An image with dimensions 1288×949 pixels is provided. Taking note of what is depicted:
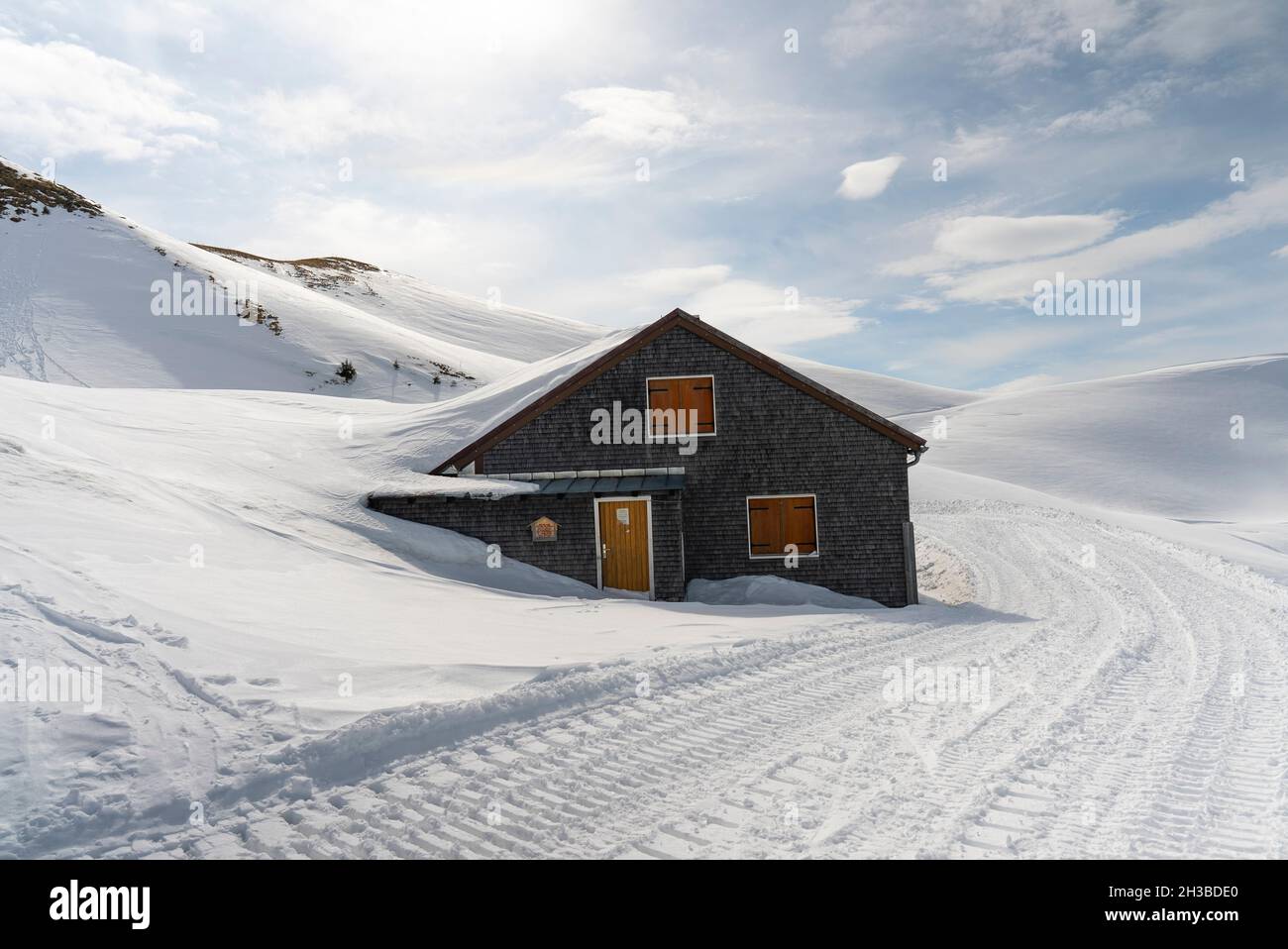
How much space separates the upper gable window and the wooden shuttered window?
2.24 meters

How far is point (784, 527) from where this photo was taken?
17.0 m

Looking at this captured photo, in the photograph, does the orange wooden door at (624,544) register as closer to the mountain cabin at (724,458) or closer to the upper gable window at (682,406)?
the mountain cabin at (724,458)

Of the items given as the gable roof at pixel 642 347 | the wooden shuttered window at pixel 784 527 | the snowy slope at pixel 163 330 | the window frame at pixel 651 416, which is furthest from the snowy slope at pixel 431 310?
the wooden shuttered window at pixel 784 527

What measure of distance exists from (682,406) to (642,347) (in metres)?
1.65

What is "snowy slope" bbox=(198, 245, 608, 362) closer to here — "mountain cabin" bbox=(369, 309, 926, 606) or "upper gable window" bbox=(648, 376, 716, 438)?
"mountain cabin" bbox=(369, 309, 926, 606)

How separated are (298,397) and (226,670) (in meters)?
21.1

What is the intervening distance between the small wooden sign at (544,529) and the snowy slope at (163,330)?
1081 inches

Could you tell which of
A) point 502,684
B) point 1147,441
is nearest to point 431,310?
point 1147,441

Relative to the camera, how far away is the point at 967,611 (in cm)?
1481

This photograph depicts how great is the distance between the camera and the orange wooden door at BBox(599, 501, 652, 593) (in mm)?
16125

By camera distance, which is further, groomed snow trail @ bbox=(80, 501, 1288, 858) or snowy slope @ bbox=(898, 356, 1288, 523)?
snowy slope @ bbox=(898, 356, 1288, 523)

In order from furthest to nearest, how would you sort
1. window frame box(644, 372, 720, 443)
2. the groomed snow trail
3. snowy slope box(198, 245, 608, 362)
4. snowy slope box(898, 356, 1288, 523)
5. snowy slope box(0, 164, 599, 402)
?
snowy slope box(198, 245, 608, 362) < snowy slope box(898, 356, 1288, 523) < snowy slope box(0, 164, 599, 402) < window frame box(644, 372, 720, 443) < the groomed snow trail

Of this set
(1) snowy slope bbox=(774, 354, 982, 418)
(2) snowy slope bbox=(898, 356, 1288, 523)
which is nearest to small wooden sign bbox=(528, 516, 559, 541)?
(2) snowy slope bbox=(898, 356, 1288, 523)
